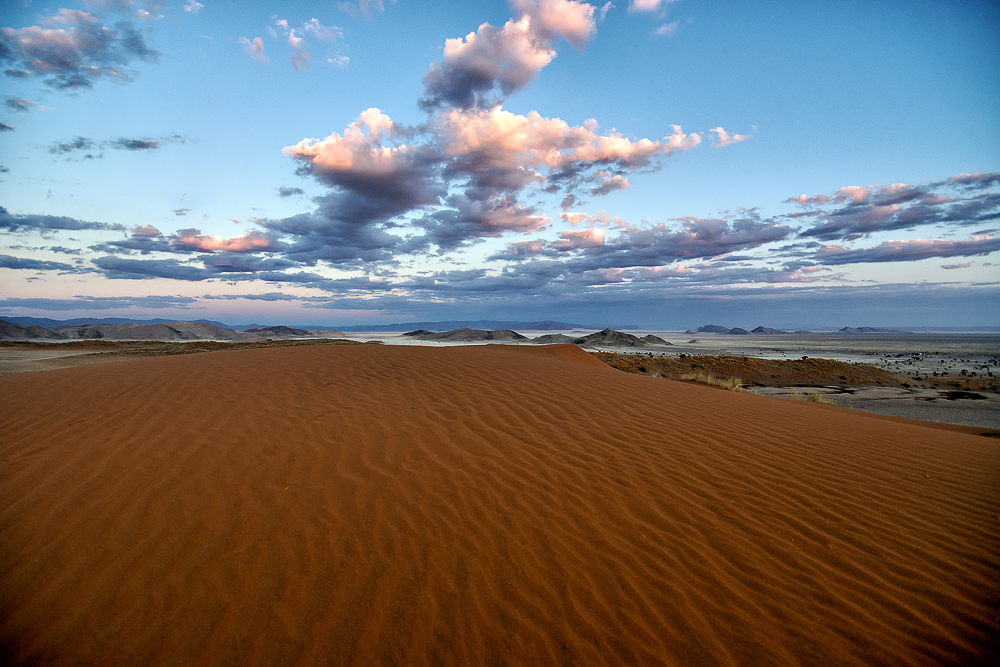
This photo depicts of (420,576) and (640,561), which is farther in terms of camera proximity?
(640,561)

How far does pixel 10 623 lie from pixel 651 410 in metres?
7.22

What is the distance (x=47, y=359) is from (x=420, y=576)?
30534mm

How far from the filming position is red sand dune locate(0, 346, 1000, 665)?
263cm

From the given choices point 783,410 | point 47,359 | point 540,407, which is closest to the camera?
point 540,407

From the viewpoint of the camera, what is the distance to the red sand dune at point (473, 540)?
8.64 feet

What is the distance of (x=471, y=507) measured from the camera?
3.93 m

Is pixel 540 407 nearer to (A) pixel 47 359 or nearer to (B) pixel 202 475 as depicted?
(B) pixel 202 475

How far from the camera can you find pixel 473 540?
137 inches

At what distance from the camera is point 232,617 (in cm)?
272

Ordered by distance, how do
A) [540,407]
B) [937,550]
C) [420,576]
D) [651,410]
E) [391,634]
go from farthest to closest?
[651,410], [540,407], [937,550], [420,576], [391,634]

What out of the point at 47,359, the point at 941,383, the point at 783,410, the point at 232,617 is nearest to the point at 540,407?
the point at 232,617

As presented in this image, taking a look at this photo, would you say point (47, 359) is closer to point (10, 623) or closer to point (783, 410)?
point (10, 623)

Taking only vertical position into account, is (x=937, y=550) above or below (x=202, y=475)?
below

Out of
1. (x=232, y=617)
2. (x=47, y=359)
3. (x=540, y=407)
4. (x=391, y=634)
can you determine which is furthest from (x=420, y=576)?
(x=47, y=359)
